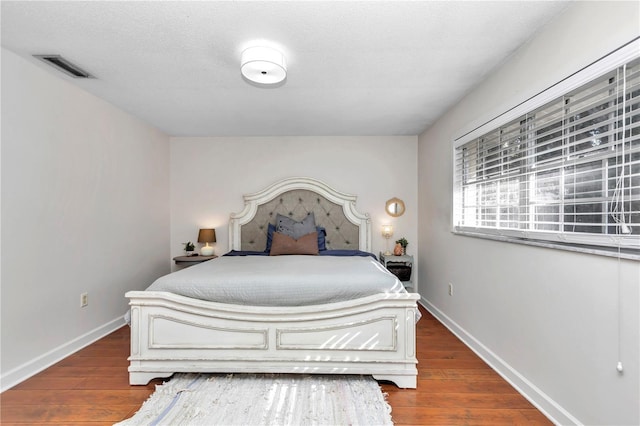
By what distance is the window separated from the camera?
4.23 feet

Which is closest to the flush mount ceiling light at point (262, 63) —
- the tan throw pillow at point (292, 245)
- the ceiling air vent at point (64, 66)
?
the ceiling air vent at point (64, 66)

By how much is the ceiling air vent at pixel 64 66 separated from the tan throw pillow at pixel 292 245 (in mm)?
2278

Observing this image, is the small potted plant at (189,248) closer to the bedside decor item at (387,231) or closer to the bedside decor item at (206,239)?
the bedside decor item at (206,239)

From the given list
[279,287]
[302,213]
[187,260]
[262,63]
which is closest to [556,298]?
[279,287]

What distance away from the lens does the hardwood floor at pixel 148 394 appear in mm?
1690

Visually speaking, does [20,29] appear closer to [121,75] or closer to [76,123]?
[121,75]

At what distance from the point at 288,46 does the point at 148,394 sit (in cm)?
249

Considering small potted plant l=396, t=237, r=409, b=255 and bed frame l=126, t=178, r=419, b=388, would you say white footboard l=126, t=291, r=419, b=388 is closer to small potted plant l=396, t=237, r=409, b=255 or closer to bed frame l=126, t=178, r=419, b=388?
bed frame l=126, t=178, r=419, b=388

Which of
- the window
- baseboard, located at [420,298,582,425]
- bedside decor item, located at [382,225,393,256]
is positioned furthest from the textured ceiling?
baseboard, located at [420,298,582,425]

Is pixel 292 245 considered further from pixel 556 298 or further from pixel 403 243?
pixel 556 298

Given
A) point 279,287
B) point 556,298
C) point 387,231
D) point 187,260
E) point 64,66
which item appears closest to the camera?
point 556,298

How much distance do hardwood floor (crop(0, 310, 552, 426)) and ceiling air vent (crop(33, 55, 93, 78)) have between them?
2324 mm

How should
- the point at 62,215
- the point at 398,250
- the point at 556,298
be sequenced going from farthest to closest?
the point at 398,250 → the point at 62,215 → the point at 556,298

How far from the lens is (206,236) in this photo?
3.90 m
